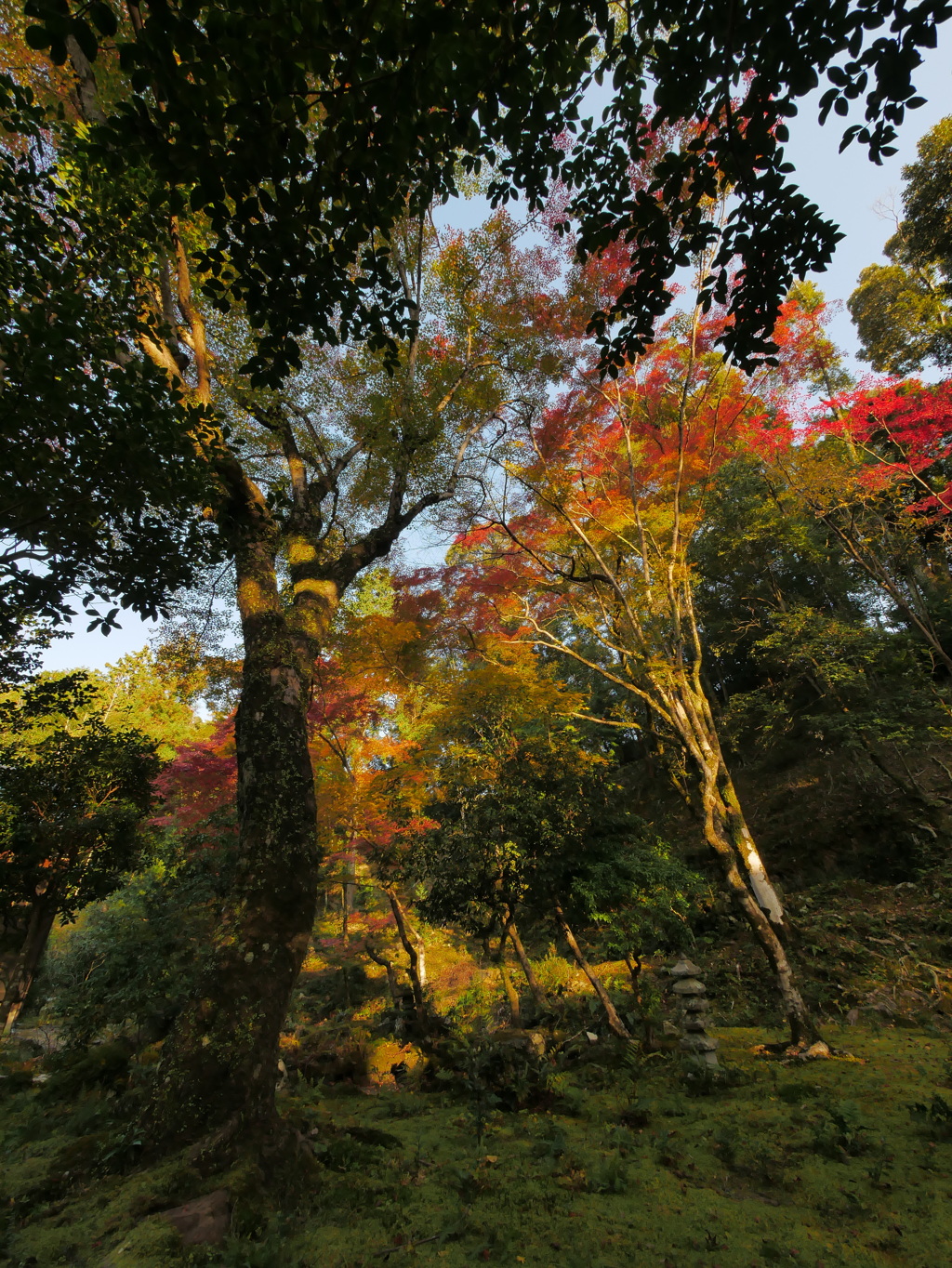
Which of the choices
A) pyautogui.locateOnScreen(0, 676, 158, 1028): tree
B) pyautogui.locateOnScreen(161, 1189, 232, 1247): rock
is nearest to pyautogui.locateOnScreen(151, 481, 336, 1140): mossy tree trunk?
pyautogui.locateOnScreen(161, 1189, 232, 1247): rock

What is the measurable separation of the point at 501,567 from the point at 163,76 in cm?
1153

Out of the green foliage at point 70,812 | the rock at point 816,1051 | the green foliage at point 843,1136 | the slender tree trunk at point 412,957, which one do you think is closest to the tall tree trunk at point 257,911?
the green foliage at point 843,1136

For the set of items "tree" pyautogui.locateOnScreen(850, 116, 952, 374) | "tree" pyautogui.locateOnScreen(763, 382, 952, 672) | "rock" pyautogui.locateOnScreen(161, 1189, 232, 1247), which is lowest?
"rock" pyautogui.locateOnScreen(161, 1189, 232, 1247)

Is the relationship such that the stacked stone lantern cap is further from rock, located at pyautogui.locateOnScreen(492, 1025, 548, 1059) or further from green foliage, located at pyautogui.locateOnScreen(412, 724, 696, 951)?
rock, located at pyautogui.locateOnScreen(492, 1025, 548, 1059)

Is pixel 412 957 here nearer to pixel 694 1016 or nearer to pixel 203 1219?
pixel 694 1016

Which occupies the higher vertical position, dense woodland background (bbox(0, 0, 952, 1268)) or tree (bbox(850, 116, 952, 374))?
tree (bbox(850, 116, 952, 374))

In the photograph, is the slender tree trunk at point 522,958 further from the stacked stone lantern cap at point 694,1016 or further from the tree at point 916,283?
the tree at point 916,283

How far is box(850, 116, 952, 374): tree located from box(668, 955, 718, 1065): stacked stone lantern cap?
14.3 m

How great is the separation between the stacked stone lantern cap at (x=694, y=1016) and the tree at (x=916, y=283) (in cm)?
1429

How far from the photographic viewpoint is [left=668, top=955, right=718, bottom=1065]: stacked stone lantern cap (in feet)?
18.3

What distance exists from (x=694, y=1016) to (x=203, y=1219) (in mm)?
5174

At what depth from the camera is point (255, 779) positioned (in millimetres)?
4484

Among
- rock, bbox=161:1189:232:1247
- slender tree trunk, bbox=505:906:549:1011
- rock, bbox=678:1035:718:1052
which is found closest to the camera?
rock, bbox=161:1189:232:1247

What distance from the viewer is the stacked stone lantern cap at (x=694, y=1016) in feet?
18.3
